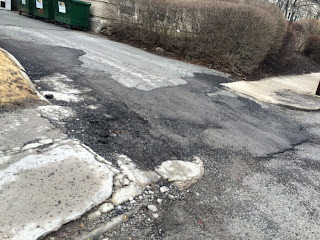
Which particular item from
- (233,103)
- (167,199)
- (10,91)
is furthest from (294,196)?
(10,91)

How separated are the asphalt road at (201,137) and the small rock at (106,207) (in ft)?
0.88

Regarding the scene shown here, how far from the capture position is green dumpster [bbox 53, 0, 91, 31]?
13468 mm

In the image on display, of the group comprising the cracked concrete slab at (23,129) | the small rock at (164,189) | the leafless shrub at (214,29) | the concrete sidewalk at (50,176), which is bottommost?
the small rock at (164,189)

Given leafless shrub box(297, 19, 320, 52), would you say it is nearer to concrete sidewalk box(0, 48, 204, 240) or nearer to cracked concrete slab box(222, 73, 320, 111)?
cracked concrete slab box(222, 73, 320, 111)

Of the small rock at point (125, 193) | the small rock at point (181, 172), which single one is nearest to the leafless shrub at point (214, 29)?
the small rock at point (181, 172)

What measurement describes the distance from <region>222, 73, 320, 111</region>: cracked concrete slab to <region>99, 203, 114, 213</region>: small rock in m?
5.93

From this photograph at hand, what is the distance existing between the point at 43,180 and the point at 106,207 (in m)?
0.71

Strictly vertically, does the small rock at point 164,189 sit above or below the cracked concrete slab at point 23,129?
below

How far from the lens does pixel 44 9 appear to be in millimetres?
14680

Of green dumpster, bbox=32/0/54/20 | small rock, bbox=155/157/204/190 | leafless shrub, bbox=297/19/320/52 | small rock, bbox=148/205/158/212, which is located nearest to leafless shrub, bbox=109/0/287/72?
green dumpster, bbox=32/0/54/20

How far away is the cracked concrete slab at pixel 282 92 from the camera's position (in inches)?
290

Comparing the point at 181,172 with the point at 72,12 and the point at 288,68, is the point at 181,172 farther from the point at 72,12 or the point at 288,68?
the point at 72,12

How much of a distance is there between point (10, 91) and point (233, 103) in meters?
4.88

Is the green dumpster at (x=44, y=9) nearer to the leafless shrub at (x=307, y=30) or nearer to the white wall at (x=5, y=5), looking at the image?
the white wall at (x=5, y=5)
